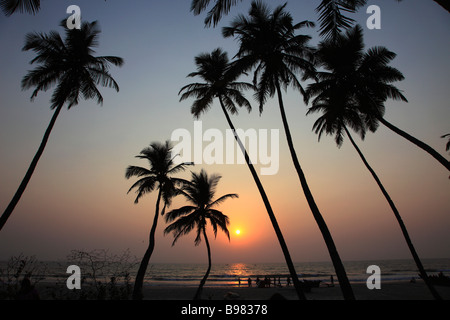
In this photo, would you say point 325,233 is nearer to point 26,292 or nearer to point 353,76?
point 353,76

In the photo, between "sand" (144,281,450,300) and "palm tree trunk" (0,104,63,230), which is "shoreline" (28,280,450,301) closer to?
"sand" (144,281,450,300)

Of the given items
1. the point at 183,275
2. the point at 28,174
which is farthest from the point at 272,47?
the point at 183,275

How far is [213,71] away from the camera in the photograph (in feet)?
53.3

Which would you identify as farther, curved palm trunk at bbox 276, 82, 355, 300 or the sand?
the sand

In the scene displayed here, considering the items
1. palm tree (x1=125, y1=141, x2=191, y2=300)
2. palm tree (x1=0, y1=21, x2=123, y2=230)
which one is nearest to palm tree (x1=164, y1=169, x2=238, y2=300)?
palm tree (x1=125, y1=141, x2=191, y2=300)

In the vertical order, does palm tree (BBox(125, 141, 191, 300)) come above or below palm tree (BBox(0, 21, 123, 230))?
below

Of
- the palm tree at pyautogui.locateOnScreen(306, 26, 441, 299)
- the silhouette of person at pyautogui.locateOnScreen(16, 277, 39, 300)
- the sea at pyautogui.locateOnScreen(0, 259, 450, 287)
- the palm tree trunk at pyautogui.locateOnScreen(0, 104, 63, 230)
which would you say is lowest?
the sea at pyautogui.locateOnScreen(0, 259, 450, 287)

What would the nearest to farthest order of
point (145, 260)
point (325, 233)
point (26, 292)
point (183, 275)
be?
point (26, 292) < point (325, 233) < point (145, 260) < point (183, 275)

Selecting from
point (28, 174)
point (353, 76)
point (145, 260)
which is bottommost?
point (145, 260)

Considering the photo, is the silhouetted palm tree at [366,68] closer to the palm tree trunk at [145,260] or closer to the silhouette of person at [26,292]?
the palm tree trunk at [145,260]
